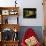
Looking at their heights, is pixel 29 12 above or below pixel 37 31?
above

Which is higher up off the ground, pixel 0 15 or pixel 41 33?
pixel 0 15

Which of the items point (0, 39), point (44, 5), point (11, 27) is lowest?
point (0, 39)

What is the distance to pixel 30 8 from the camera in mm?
5758

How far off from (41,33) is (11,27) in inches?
45.4

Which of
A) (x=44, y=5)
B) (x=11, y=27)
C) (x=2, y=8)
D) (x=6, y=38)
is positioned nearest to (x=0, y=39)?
(x=6, y=38)

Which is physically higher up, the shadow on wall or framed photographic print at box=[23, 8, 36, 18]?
framed photographic print at box=[23, 8, 36, 18]

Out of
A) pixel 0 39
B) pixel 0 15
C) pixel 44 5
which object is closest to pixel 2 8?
pixel 0 15

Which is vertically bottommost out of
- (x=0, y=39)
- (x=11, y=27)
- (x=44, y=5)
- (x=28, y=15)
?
(x=0, y=39)

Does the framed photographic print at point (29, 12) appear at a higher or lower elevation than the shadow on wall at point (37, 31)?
higher

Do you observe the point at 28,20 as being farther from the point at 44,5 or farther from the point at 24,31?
the point at 44,5

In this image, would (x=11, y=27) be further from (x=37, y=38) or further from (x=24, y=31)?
(x=37, y=38)

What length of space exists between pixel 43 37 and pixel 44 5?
46.6 inches

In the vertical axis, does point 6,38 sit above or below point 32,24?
below

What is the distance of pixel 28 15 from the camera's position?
18.9 feet
